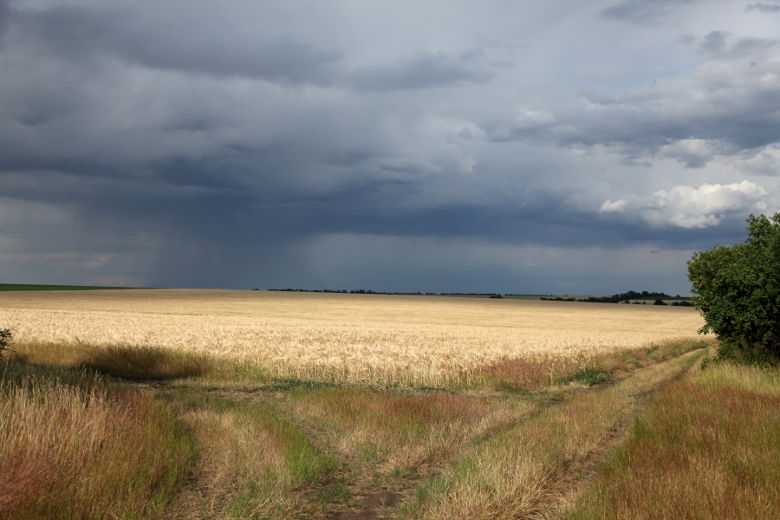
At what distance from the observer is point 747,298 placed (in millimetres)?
21047

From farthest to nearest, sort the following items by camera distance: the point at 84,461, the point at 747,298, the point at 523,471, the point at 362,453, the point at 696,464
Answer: the point at 747,298 < the point at 362,453 < the point at 696,464 < the point at 523,471 < the point at 84,461

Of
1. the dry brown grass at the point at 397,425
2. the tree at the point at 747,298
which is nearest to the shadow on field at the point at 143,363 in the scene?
the dry brown grass at the point at 397,425

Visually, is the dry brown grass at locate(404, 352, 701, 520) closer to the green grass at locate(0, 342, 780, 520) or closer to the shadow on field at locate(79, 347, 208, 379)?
the green grass at locate(0, 342, 780, 520)

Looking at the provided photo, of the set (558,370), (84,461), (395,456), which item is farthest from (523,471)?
(558,370)

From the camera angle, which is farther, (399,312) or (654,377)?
(399,312)

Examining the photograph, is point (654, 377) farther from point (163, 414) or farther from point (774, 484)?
point (163, 414)

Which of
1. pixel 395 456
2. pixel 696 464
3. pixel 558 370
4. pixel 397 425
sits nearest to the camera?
pixel 696 464

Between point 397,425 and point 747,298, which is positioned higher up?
point 747,298

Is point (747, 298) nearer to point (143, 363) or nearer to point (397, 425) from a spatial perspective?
point (397, 425)

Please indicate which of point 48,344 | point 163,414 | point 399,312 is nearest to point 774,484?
point 163,414

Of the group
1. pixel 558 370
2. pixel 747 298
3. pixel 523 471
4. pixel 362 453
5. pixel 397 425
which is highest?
pixel 747 298

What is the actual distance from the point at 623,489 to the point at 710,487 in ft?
3.83

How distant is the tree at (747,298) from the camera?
20.6m

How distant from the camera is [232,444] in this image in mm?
9156
